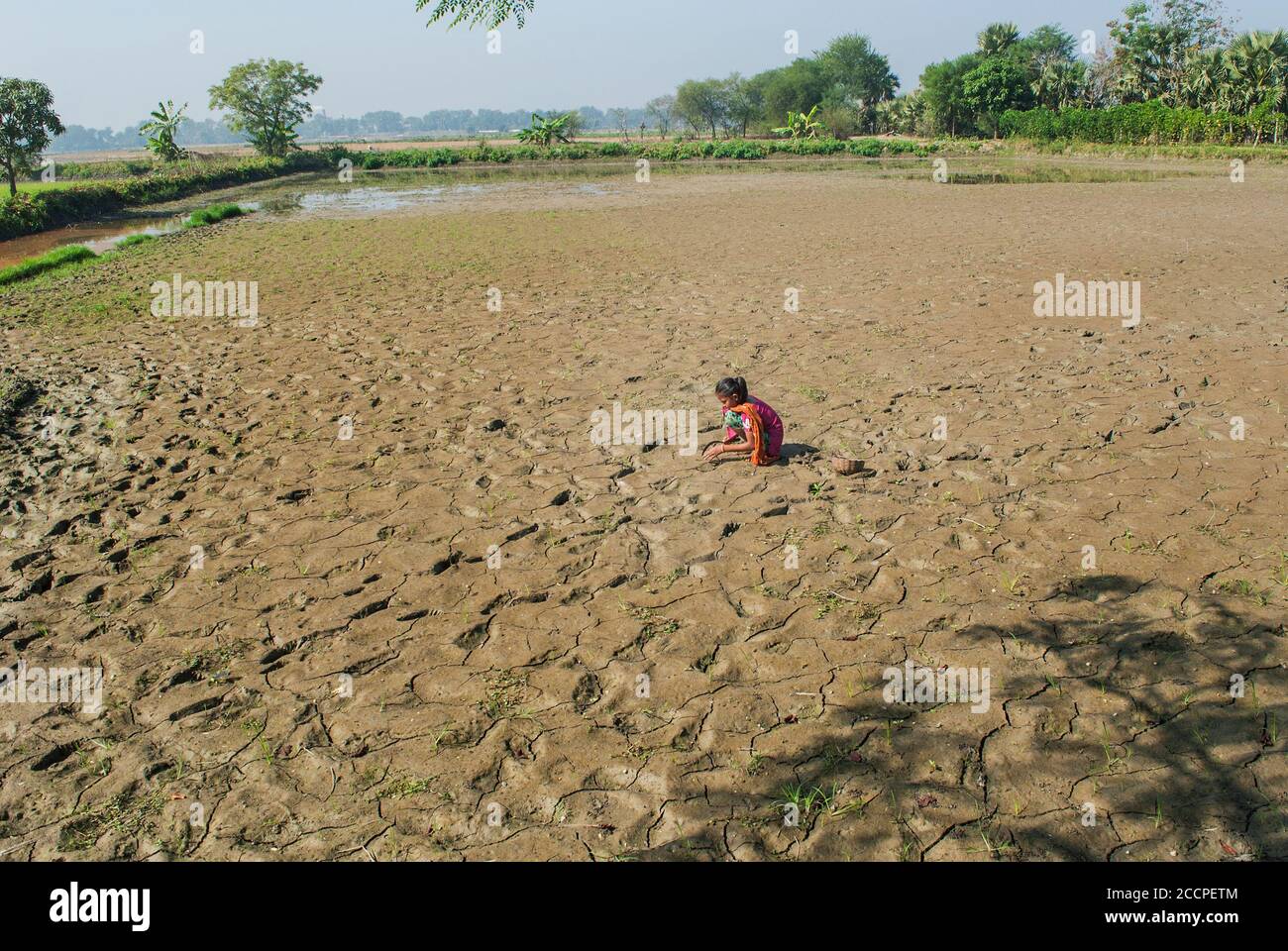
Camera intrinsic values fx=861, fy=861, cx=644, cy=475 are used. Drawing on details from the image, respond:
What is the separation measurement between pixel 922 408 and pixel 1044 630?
3383mm

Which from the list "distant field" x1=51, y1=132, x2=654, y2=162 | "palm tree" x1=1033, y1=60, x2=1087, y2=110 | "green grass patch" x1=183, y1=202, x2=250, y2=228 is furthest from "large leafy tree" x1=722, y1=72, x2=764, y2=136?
"green grass patch" x1=183, y1=202, x2=250, y2=228

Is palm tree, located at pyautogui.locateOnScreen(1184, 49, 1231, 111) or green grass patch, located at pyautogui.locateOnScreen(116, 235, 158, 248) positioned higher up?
palm tree, located at pyautogui.locateOnScreen(1184, 49, 1231, 111)

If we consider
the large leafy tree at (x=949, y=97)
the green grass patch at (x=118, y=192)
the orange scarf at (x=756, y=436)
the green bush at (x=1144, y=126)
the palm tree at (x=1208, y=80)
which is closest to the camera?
the orange scarf at (x=756, y=436)

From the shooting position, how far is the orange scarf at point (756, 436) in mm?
6102

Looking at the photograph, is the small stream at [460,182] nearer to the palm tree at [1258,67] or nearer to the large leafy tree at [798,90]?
the palm tree at [1258,67]

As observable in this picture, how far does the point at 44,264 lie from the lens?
699 inches

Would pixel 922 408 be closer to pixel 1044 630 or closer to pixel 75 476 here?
pixel 1044 630

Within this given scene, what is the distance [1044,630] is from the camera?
4270 millimetres

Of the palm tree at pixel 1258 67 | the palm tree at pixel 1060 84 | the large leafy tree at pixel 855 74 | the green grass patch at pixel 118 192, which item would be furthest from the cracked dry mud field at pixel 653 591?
the large leafy tree at pixel 855 74

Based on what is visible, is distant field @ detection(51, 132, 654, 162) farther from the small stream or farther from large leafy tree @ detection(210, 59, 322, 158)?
the small stream

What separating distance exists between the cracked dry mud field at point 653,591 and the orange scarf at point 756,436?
0.14m

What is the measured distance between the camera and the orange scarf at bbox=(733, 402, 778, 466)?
6102 mm

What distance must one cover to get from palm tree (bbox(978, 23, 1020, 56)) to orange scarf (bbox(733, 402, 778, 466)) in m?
72.5
